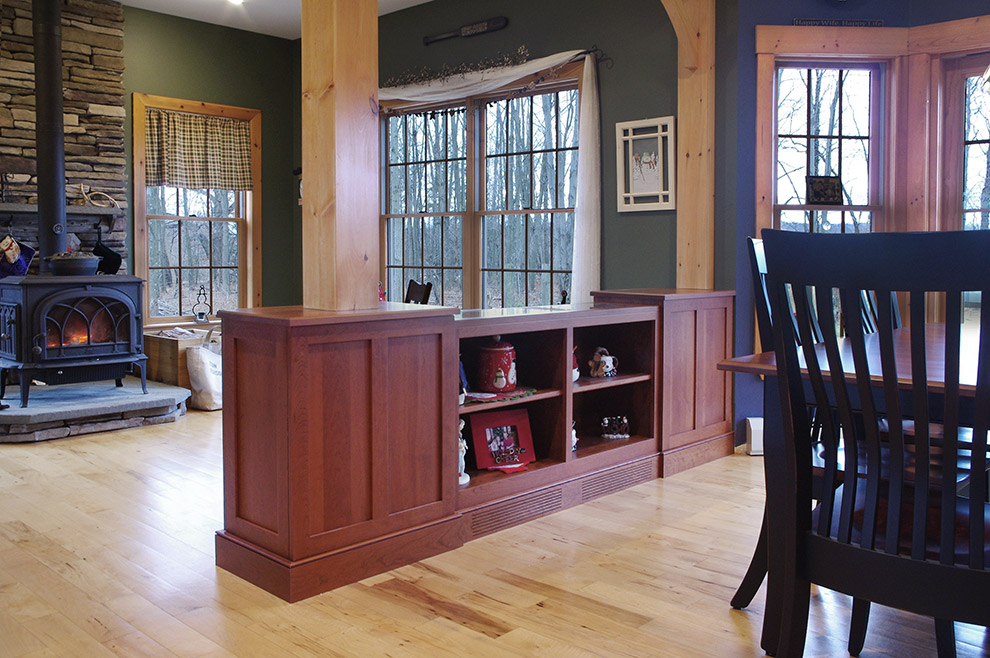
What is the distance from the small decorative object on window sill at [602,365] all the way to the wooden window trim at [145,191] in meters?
4.17

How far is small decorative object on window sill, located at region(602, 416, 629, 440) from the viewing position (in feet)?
14.0

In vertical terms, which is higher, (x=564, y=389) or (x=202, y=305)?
(x=202, y=305)

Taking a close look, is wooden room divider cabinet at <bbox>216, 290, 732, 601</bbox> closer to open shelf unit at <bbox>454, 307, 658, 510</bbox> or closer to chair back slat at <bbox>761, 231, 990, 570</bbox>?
open shelf unit at <bbox>454, 307, 658, 510</bbox>

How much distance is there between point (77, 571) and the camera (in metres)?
2.90

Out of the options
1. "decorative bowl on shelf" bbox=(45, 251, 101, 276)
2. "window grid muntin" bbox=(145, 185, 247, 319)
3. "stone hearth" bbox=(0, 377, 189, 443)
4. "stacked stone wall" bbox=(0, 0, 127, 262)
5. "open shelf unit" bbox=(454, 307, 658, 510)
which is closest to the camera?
"open shelf unit" bbox=(454, 307, 658, 510)

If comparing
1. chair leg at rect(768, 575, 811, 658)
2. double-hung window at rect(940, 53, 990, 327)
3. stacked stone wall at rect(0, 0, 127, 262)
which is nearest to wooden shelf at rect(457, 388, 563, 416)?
chair leg at rect(768, 575, 811, 658)

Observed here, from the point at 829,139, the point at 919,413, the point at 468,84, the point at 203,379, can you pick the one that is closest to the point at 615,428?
the point at 829,139

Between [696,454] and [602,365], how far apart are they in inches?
31.7

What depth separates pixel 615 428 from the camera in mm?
4297

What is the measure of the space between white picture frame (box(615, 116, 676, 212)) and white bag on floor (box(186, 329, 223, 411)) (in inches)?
118

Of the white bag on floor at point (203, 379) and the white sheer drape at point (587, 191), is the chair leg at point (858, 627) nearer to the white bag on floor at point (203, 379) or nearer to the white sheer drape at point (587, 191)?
the white sheer drape at point (587, 191)

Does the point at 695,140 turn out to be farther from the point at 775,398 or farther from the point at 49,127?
the point at 49,127

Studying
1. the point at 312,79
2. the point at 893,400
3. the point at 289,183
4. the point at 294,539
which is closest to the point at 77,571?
the point at 294,539

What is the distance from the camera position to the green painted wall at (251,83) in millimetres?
6664
